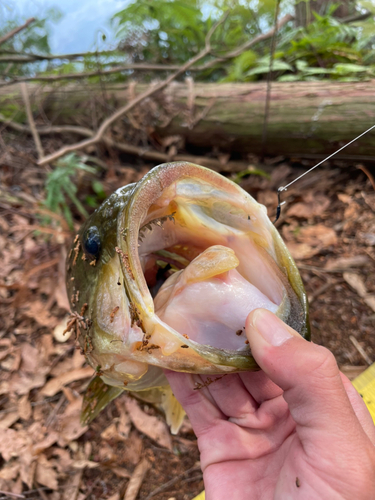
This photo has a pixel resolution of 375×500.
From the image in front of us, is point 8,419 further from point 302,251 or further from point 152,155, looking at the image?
point 152,155

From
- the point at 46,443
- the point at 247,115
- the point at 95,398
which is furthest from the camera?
the point at 247,115

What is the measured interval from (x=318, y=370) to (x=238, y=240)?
0.66 metres

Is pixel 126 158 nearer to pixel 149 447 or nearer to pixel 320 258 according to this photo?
pixel 320 258

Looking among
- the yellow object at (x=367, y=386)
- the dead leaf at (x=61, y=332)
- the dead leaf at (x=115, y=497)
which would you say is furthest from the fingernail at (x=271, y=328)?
the dead leaf at (x=61, y=332)

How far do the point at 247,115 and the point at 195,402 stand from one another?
3457mm

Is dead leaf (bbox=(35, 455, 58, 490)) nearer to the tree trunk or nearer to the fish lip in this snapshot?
the fish lip

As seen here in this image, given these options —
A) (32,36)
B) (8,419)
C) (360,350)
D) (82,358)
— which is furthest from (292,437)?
(32,36)

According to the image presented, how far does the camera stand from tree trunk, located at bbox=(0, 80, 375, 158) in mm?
3697

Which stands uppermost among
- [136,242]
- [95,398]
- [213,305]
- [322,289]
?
[136,242]

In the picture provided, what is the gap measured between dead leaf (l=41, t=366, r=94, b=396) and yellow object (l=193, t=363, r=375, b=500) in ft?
7.36

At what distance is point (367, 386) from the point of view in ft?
8.09

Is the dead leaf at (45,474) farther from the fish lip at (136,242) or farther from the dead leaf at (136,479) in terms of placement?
the fish lip at (136,242)

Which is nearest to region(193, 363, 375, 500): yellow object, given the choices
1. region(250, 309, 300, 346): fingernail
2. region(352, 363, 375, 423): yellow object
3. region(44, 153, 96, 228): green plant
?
region(352, 363, 375, 423): yellow object

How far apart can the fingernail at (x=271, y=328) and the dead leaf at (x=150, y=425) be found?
6.43ft
